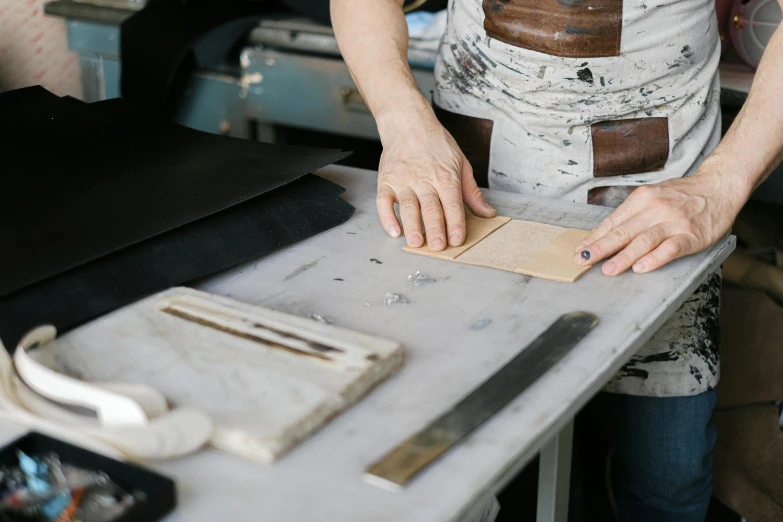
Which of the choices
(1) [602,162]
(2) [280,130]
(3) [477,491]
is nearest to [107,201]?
(3) [477,491]

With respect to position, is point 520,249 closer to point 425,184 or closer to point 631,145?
point 425,184

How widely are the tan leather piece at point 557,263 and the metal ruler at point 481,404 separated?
94 millimetres

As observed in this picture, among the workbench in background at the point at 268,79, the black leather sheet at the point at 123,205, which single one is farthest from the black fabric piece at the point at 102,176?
the workbench in background at the point at 268,79

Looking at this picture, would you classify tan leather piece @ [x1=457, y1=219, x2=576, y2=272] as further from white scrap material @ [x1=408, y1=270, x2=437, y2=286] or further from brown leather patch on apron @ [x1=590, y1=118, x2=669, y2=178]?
brown leather patch on apron @ [x1=590, y1=118, x2=669, y2=178]

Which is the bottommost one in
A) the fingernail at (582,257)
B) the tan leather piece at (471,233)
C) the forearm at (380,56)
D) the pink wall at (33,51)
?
the pink wall at (33,51)

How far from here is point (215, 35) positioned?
6.90ft

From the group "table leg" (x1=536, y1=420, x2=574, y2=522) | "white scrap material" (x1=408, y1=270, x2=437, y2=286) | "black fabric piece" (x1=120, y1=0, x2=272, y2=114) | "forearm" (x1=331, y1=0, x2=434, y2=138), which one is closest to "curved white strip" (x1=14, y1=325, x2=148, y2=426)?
"white scrap material" (x1=408, y1=270, x2=437, y2=286)

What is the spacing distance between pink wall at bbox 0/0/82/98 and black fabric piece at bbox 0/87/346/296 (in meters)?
1.17

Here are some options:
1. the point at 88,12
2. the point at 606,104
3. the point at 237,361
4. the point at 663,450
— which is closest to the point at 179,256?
the point at 237,361

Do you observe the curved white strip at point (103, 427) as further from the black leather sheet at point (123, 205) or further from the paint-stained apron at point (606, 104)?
the paint-stained apron at point (606, 104)

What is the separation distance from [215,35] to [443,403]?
1.65 meters

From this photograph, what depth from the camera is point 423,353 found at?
2.47 feet

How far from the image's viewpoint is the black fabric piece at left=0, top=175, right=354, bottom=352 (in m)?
0.77

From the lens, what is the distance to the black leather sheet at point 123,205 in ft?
2.63
